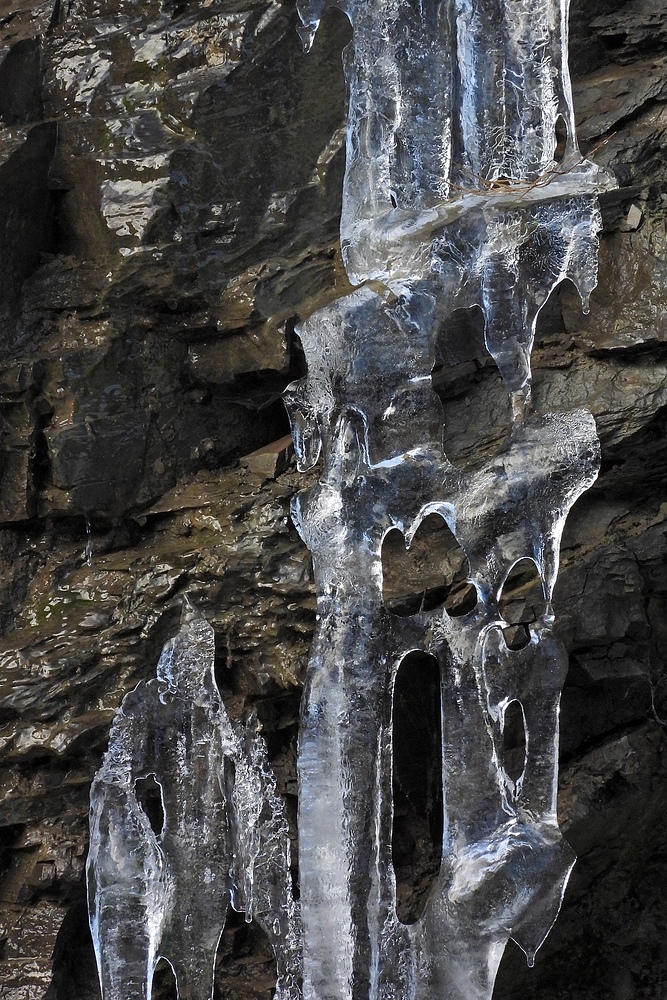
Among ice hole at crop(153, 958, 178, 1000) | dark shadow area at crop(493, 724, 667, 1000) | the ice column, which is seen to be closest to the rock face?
dark shadow area at crop(493, 724, 667, 1000)

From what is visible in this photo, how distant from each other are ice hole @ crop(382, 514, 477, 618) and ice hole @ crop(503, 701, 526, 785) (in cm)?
36

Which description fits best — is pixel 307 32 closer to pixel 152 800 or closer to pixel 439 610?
pixel 439 610

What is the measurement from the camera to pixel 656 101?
Result: 12.3 ft

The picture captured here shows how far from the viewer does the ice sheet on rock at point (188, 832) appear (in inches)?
133

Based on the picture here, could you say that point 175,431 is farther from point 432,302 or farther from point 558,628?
point 558,628

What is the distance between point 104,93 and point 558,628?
226 centimetres

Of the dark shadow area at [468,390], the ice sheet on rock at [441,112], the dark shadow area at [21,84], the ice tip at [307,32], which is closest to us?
the ice sheet on rock at [441,112]

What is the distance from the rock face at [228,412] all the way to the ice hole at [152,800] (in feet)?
0.58

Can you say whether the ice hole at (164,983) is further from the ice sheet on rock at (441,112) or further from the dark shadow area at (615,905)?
the ice sheet on rock at (441,112)

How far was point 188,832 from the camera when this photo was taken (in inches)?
139

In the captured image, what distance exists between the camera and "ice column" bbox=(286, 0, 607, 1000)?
10.5 feet

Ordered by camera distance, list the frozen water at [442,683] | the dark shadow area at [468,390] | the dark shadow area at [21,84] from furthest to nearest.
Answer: the dark shadow area at [21,84], the dark shadow area at [468,390], the frozen water at [442,683]

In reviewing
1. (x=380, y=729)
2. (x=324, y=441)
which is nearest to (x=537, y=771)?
(x=380, y=729)

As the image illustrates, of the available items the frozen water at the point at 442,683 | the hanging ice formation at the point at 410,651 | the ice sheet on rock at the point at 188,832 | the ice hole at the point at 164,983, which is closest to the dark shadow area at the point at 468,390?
the hanging ice formation at the point at 410,651
